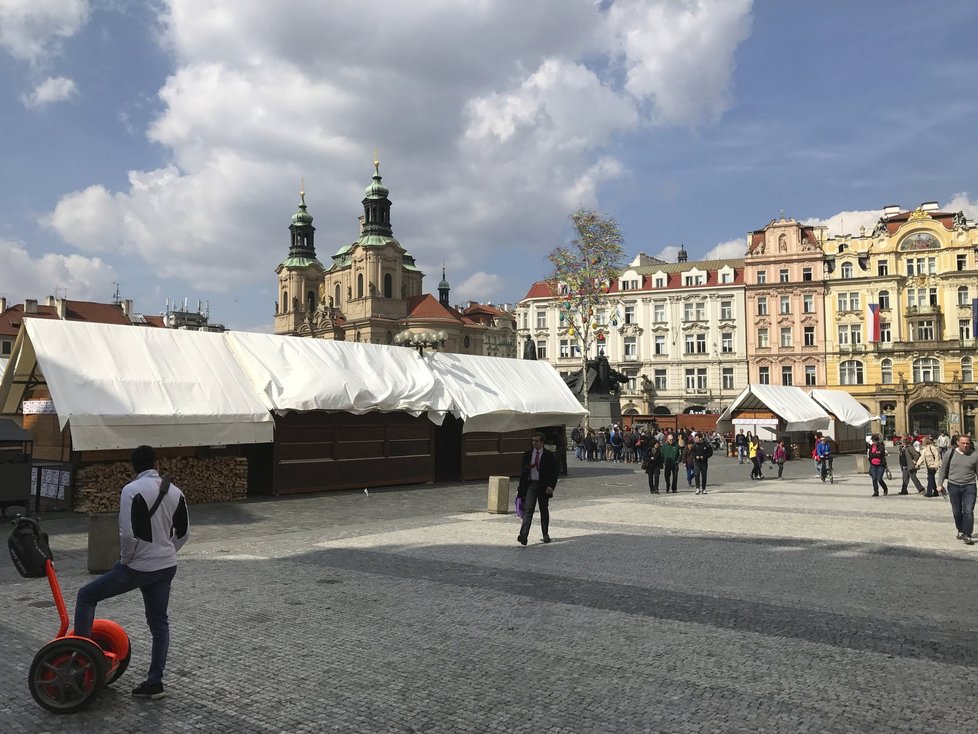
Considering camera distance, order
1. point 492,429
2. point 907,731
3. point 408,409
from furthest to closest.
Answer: point 492,429
point 408,409
point 907,731

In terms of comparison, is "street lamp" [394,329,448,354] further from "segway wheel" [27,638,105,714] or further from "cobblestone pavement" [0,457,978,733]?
Answer: "segway wheel" [27,638,105,714]

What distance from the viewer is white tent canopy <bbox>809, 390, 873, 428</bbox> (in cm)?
4359

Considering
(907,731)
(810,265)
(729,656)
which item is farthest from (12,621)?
(810,265)

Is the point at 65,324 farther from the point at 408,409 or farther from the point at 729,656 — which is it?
the point at 729,656

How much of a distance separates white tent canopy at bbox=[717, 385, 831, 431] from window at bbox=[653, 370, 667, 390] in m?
35.0

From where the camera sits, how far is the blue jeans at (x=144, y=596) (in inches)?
203

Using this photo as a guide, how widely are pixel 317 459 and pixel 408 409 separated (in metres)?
2.72

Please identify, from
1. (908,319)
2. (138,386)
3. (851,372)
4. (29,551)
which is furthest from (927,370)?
(29,551)

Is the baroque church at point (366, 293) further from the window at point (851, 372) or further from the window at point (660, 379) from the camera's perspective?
the window at point (851, 372)

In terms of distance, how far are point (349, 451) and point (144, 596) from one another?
50.5 feet

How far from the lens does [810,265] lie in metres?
71.3

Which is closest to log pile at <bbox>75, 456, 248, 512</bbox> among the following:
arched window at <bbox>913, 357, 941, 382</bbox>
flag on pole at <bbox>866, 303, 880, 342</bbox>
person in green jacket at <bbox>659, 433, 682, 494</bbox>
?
person in green jacket at <bbox>659, 433, 682, 494</bbox>

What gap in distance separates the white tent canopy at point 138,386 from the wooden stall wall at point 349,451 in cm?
164

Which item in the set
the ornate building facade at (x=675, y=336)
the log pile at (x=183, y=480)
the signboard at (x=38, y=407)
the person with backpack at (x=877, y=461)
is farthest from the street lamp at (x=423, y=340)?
the ornate building facade at (x=675, y=336)
